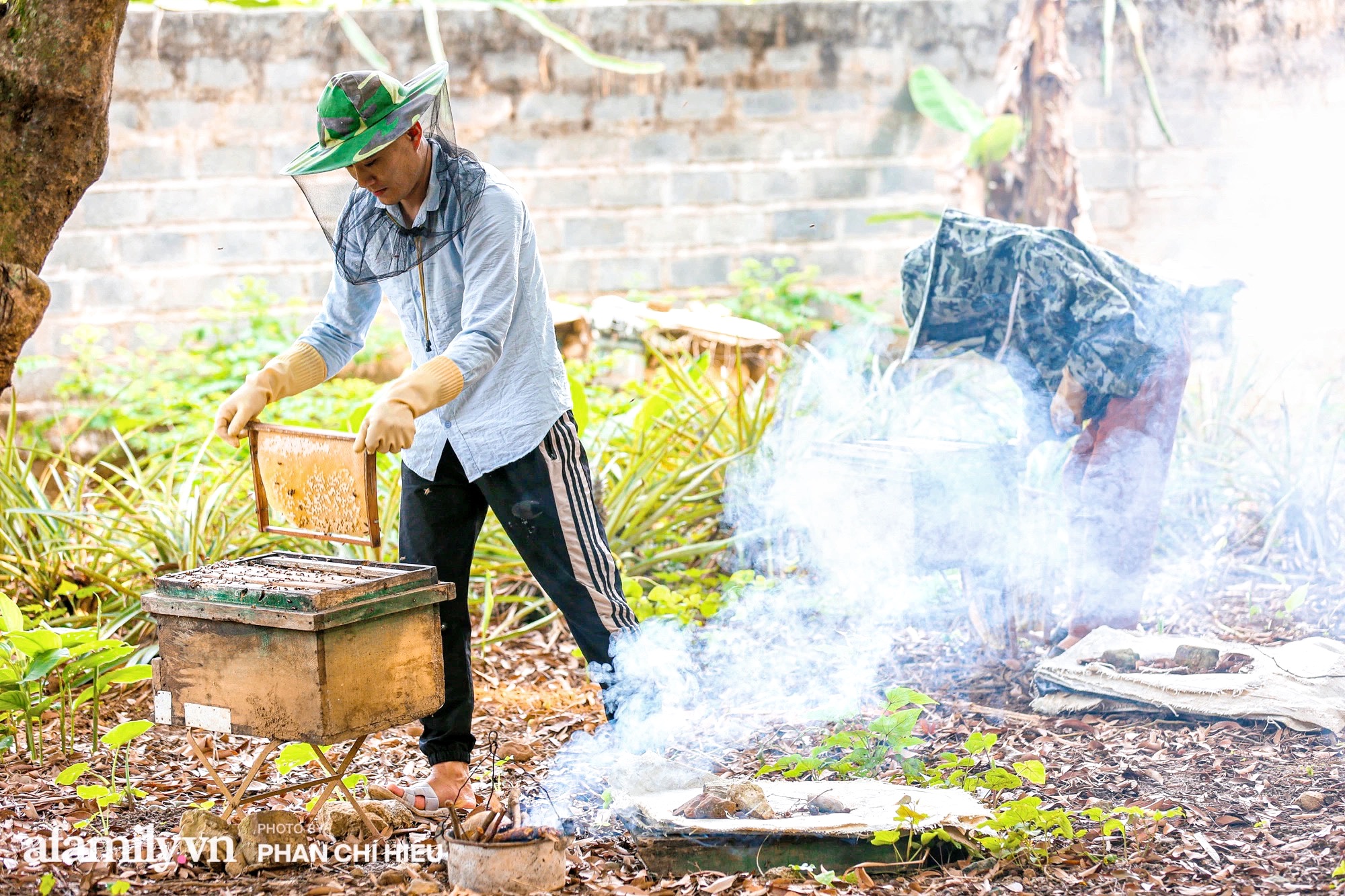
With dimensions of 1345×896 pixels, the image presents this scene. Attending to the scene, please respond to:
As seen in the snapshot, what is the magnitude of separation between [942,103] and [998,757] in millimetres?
5155

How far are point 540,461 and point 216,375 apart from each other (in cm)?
489

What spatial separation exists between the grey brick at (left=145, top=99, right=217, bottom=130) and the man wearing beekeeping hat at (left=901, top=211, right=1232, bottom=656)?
5173 millimetres

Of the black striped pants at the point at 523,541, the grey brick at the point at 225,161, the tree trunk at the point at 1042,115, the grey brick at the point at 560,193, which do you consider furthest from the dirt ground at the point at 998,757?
the grey brick at the point at 225,161

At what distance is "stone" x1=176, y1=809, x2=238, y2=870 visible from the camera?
9.42 ft

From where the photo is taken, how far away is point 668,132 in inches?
312

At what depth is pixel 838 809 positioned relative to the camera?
10.0ft

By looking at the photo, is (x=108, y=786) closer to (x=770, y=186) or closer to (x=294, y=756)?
(x=294, y=756)

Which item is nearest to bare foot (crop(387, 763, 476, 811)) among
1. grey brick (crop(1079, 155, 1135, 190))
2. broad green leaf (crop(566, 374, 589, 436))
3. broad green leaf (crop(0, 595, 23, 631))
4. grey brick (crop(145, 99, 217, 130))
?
broad green leaf (crop(0, 595, 23, 631))

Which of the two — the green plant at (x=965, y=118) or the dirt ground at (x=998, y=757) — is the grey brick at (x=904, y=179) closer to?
the green plant at (x=965, y=118)

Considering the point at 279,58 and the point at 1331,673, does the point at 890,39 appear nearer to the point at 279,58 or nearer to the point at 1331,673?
the point at 279,58

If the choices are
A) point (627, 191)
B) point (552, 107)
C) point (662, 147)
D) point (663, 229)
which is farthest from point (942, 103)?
point (552, 107)

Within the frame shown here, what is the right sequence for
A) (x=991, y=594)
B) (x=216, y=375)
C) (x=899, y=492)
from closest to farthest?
1. (x=899, y=492)
2. (x=991, y=594)
3. (x=216, y=375)

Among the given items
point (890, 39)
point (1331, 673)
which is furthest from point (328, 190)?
point (890, 39)

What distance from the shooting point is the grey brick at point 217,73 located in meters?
7.52
